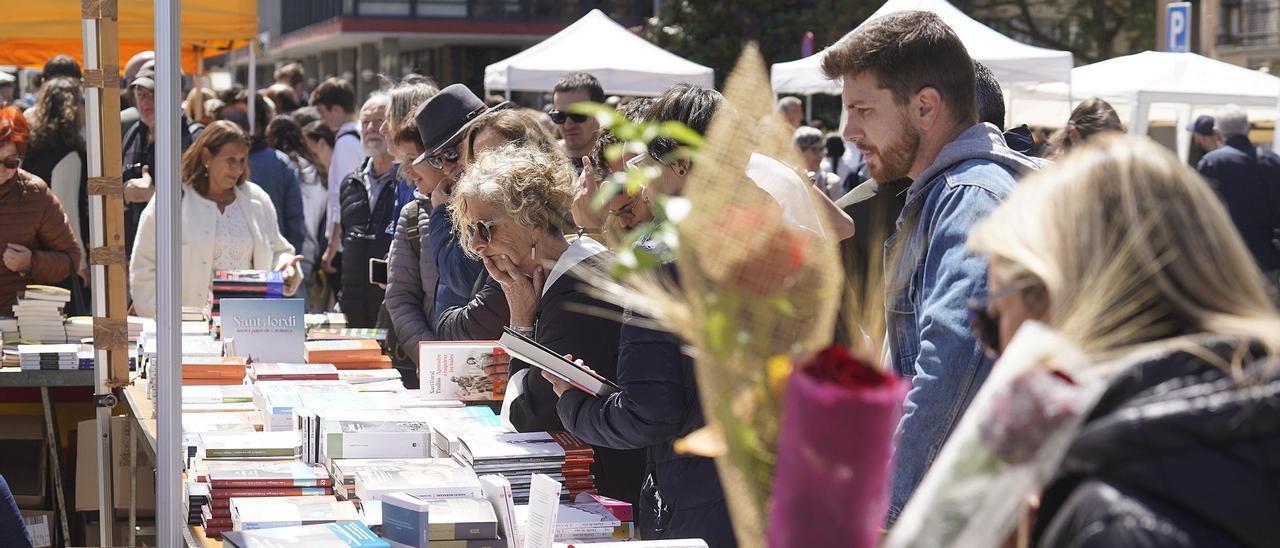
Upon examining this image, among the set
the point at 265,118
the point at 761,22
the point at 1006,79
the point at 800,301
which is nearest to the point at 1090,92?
the point at 1006,79

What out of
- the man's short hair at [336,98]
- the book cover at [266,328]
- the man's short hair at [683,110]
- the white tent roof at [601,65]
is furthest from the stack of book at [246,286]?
the white tent roof at [601,65]

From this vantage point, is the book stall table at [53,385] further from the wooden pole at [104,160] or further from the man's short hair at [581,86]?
the man's short hair at [581,86]

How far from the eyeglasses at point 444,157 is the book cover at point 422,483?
6.82 ft

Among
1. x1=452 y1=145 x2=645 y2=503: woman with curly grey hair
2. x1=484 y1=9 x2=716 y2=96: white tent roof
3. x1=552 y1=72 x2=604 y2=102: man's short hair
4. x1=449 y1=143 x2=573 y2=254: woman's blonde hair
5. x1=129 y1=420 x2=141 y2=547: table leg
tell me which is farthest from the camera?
x1=484 y1=9 x2=716 y2=96: white tent roof

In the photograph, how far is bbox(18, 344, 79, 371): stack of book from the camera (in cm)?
496

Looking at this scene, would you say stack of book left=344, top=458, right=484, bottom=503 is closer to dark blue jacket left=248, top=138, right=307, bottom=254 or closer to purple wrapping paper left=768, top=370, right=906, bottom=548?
purple wrapping paper left=768, top=370, right=906, bottom=548

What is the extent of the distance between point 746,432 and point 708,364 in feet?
0.24

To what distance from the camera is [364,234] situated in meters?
6.48

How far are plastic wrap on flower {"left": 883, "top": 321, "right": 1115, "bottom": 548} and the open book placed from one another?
1871 mm

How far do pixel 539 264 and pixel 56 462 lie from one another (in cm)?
239

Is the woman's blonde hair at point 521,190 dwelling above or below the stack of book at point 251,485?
above

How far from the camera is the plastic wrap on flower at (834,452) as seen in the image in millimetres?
1107

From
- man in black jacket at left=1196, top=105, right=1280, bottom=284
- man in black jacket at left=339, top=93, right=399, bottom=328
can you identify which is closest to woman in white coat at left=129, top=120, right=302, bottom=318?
man in black jacket at left=339, top=93, right=399, bottom=328

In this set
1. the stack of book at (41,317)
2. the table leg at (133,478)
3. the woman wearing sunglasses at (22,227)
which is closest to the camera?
the table leg at (133,478)
